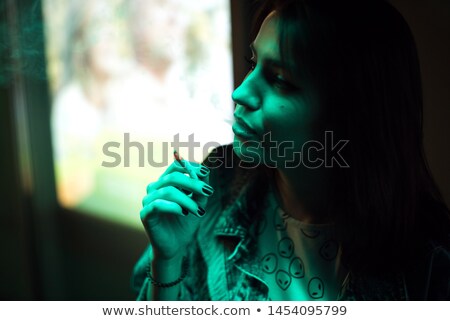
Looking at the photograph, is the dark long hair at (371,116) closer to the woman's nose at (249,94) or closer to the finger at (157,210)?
the woman's nose at (249,94)

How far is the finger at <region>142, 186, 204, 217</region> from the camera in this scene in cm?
80

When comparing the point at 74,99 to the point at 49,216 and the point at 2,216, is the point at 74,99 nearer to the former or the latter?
the point at 49,216

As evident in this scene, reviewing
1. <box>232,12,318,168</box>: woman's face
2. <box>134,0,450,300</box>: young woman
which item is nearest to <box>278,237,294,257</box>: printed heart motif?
<box>134,0,450,300</box>: young woman

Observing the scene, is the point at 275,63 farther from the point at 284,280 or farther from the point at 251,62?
the point at 284,280

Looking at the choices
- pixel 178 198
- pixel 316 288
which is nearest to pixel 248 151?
pixel 178 198

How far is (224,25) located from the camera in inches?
36.4

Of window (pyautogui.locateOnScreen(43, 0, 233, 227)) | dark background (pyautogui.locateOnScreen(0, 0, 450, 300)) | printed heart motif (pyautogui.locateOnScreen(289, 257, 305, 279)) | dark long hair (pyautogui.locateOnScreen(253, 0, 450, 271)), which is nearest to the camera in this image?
dark long hair (pyautogui.locateOnScreen(253, 0, 450, 271))

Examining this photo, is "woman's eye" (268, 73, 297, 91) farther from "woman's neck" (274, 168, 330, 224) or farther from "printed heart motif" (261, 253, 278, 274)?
"printed heart motif" (261, 253, 278, 274)

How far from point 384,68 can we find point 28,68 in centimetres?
85

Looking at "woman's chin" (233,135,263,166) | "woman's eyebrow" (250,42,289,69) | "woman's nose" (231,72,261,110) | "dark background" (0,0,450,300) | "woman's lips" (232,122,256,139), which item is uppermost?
"woman's eyebrow" (250,42,289,69)

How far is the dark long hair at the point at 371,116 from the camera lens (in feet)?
2.40

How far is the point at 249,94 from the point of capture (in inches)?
31.2
